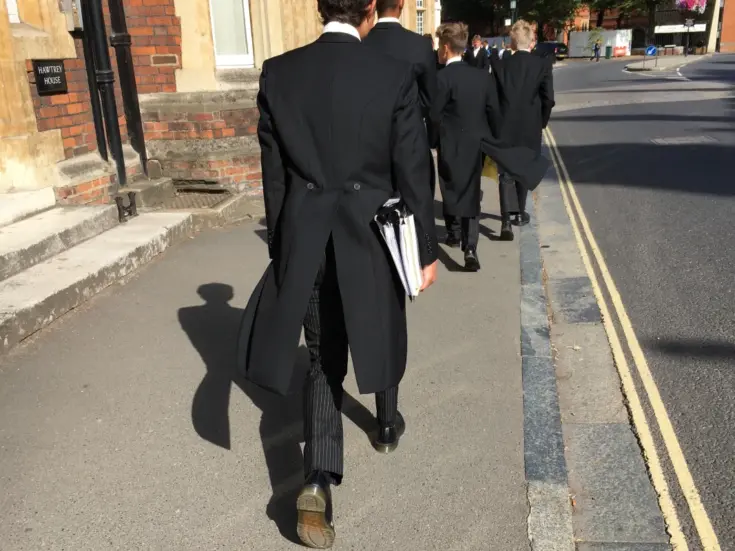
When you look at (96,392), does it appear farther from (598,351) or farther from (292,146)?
(598,351)

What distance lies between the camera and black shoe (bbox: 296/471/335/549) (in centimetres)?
250

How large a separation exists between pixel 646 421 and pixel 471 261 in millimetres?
2542

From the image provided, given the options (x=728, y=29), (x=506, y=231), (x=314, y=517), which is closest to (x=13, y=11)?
(x=506, y=231)

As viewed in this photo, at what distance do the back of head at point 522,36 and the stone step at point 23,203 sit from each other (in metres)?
4.62

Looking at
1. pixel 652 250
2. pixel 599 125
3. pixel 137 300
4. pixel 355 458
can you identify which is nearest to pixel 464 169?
pixel 652 250

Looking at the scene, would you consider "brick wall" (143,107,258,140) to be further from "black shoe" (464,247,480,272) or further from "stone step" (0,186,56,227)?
"black shoe" (464,247,480,272)

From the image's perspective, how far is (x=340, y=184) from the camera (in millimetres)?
2604

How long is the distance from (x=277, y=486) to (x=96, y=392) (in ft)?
4.60

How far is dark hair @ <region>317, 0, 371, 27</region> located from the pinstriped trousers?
83 centimetres

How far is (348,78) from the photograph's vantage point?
250 centimetres

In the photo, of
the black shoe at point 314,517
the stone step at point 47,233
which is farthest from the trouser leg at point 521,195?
the black shoe at point 314,517

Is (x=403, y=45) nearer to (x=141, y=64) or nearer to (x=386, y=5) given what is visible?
(x=386, y=5)

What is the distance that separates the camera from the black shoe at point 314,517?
2500mm

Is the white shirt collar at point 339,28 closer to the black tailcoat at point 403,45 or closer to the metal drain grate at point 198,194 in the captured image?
the black tailcoat at point 403,45
